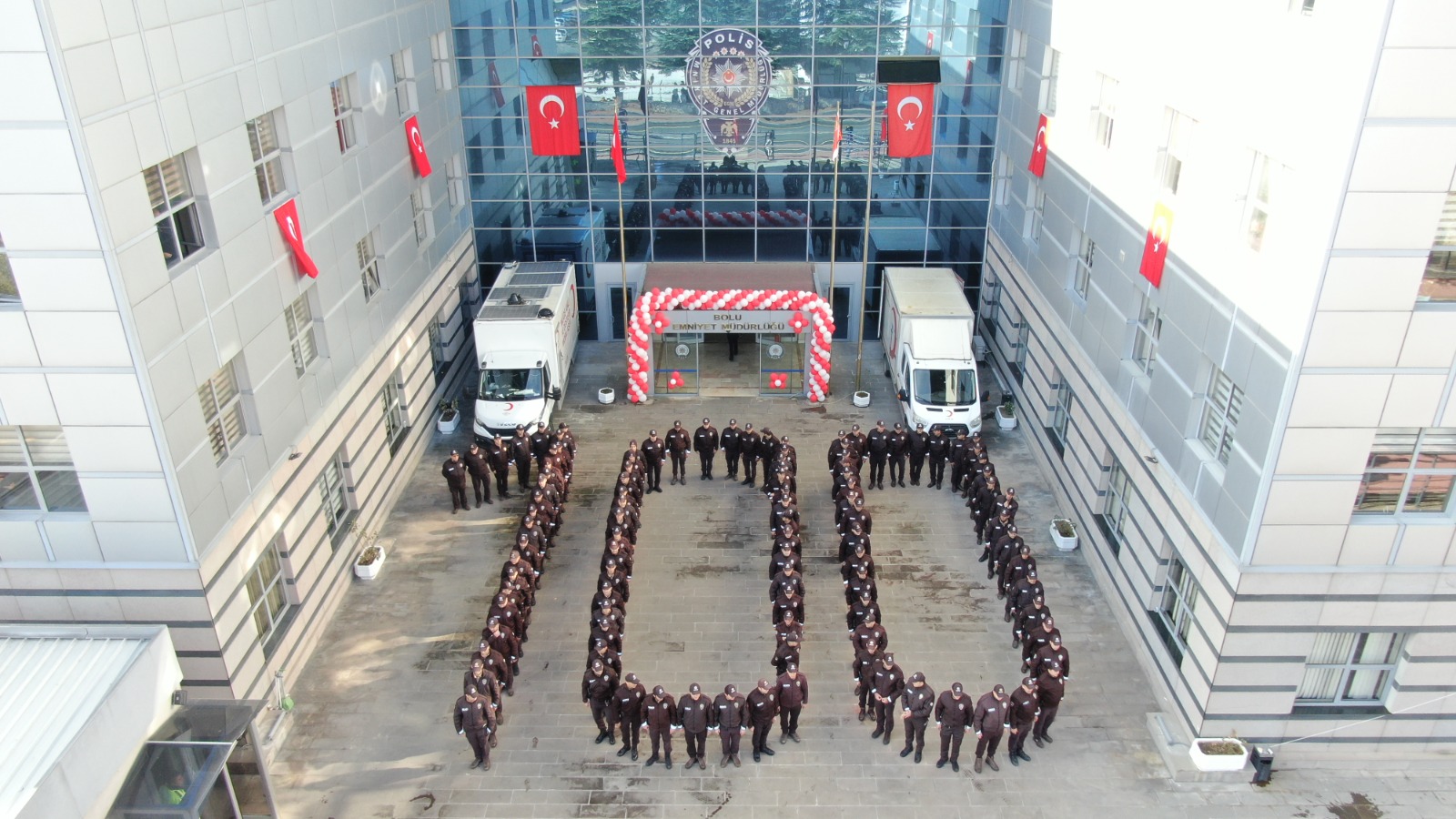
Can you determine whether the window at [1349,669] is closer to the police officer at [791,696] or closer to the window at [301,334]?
the police officer at [791,696]

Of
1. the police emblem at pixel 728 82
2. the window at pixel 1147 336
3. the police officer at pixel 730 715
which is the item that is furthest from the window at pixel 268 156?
the window at pixel 1147 336

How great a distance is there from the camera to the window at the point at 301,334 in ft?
53.9

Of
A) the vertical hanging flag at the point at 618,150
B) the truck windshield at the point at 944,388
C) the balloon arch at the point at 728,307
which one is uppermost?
the vertical hanging flag at the point at 618,150

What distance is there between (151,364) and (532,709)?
737cm

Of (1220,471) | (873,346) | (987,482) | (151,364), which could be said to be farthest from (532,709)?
(873,346)

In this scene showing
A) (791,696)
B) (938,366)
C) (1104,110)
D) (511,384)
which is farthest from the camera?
(511,384)

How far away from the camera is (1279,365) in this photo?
12297mm

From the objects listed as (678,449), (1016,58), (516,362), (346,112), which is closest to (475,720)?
(678,449)

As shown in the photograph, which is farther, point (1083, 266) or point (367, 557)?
point (1083, 266)

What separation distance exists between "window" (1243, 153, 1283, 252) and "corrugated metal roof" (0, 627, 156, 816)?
1522 centimetres

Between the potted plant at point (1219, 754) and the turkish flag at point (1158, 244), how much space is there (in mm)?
6985

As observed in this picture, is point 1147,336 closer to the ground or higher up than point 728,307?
higher up

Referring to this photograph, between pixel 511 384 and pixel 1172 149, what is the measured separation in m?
14.5

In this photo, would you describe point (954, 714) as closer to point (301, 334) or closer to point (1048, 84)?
point (301, 334)
